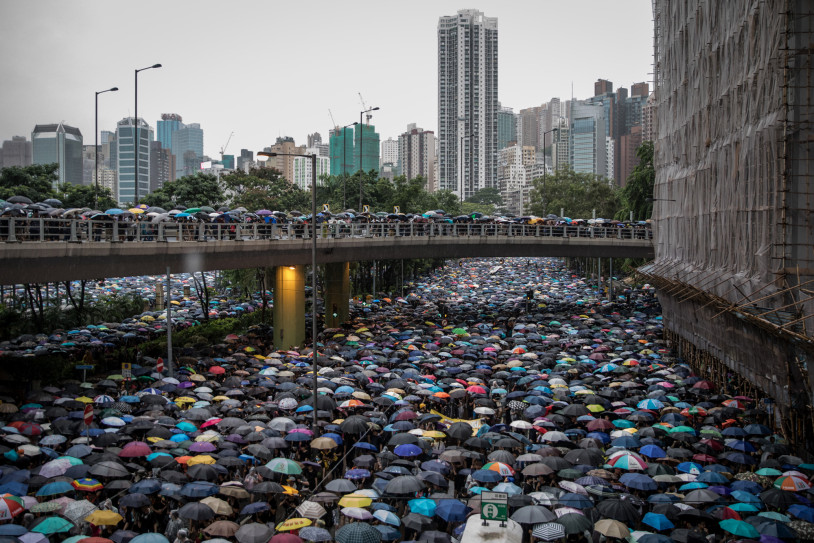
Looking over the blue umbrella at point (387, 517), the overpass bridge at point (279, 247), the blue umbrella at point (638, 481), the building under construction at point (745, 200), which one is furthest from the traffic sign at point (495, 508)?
the overpass bridge at point (279, 247)

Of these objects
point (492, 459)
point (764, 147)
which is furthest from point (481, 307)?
point (492, 459)

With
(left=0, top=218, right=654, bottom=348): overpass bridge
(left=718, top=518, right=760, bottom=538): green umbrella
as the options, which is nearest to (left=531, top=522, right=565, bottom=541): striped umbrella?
(left=718, top=518, right=760, bottom=538): green umbrella

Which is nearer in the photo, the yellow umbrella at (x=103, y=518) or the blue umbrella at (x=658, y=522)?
the yellow umbrella at (x=103, y=518)

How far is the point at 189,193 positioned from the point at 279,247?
25955 mm

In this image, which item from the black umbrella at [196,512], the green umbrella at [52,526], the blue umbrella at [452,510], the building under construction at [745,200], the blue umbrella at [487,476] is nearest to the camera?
the green umbrella at [52,526]

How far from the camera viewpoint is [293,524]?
47.9ft

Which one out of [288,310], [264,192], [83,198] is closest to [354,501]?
[288,310]

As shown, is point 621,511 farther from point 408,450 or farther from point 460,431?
point 460,431

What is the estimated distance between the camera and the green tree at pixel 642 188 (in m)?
71.8

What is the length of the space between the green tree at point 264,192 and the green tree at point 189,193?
6.80 m

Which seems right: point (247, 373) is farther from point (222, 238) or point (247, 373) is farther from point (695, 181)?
point (695, 181)

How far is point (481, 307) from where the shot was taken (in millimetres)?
55875

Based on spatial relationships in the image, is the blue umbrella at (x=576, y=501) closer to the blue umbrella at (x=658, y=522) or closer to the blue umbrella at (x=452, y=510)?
the blue umbrella at (x=658, y=522)

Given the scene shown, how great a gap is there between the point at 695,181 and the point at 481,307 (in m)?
24.0
